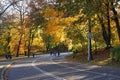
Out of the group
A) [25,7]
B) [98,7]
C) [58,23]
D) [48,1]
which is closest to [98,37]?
[58,23]

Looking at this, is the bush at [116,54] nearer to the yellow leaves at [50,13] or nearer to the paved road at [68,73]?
the paved road at [68,73]

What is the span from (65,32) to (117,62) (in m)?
19.5

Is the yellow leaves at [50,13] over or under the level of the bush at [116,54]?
over

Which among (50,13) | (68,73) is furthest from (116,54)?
(50,13)

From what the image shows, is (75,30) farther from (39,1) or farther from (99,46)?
(39,1)

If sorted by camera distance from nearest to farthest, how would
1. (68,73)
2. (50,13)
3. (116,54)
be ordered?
1. (68,73)
2. (116,54)
3. (50,13)

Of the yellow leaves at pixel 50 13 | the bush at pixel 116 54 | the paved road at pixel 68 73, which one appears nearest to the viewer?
the paved road at pixel 68 73

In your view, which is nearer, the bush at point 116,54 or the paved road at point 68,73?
the paved road at point 68,73

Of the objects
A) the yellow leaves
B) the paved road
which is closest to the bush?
the paved road

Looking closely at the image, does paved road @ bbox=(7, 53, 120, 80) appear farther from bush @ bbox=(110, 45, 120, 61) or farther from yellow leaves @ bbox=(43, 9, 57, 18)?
yellow leaves @ bbox=(43, 9, 57, 18)

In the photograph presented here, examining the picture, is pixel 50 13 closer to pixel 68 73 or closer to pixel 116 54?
pixel 116 54

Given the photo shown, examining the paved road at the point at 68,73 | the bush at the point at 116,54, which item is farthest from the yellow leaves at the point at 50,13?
the paved road at the point at 68,73

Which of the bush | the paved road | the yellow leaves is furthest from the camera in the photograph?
the yellow leaves

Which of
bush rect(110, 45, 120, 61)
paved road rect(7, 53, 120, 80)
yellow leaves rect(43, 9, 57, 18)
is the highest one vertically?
yellow leaves rect(43, 9, 57, 18)
